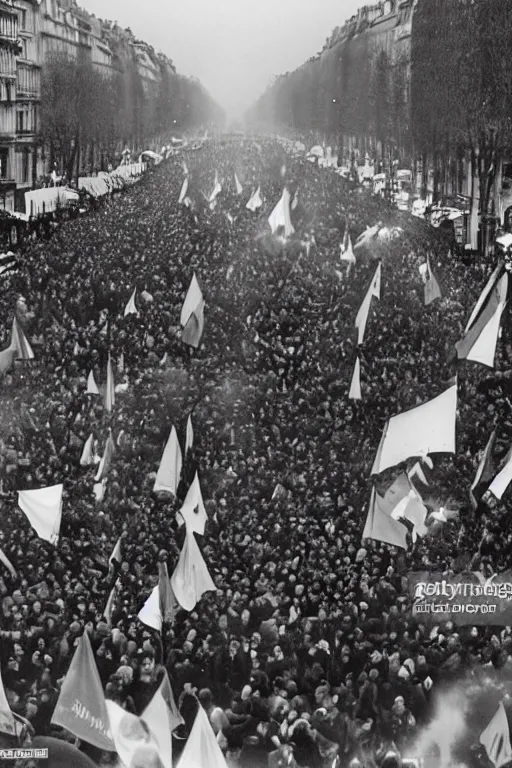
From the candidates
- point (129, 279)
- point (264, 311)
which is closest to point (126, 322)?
point (129, 279)

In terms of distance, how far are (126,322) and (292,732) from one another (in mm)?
3825

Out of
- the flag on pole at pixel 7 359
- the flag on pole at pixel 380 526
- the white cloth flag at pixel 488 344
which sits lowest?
the flag on pole at pixel 380 526

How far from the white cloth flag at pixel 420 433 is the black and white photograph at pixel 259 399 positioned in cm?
2

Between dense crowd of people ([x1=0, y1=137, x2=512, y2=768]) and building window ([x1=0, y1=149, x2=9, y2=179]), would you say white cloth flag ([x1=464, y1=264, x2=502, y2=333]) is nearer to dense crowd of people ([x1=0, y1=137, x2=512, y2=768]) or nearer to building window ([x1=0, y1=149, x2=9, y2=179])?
dense crowd of people ([x1=0, y1=137, x2=512, y2=768])

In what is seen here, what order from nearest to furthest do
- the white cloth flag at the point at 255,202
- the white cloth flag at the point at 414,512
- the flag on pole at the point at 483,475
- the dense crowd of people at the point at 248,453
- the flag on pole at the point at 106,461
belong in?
the dense crowd of people at the point at 248,453 < the white cloth flag at the point at 414,512 < the flag on pole at the point at 483,475 < the flag on pole at the point at 106,461 < the white cloth flag at the point at 255,202

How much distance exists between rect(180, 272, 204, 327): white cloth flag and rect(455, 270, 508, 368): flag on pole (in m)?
2.14

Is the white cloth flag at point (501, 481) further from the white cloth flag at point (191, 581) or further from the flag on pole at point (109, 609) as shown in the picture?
the flag on pole at point (109, 609)

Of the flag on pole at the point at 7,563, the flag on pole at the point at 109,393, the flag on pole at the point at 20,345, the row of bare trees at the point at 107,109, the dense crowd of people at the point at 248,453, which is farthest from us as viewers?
the row of bare trees at the point at 107,109

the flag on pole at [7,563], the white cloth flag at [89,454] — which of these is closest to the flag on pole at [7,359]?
the white cloth flag at [89,454]

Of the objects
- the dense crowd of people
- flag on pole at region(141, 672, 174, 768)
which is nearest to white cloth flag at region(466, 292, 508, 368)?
the dense crowd of people

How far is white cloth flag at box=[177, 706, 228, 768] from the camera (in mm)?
6531

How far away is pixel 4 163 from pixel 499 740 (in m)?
5.70

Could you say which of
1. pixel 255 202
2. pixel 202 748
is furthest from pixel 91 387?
pixel 202 748
